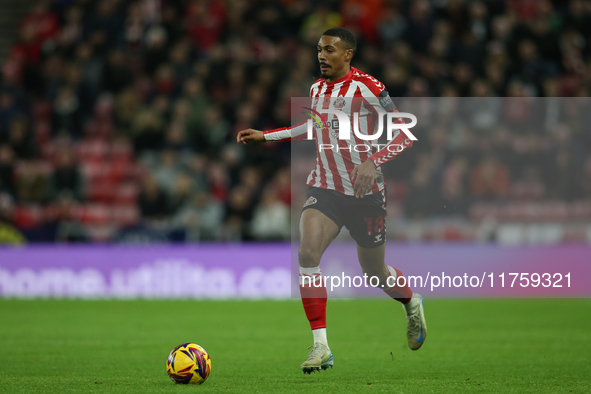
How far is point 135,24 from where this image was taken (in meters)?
15.2

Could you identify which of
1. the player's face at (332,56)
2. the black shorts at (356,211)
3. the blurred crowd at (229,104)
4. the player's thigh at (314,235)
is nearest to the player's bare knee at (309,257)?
the player's thigh at (314,235)

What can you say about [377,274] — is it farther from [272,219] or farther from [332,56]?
[272,219]

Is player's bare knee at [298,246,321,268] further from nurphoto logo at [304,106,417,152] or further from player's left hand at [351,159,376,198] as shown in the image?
nurphoto logo at [304,106,417,152]

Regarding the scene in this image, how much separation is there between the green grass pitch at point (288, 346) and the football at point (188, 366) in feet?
0.23

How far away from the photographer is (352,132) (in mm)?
5836

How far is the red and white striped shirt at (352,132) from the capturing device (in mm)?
5750

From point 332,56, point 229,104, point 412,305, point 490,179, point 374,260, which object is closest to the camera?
point 332,56

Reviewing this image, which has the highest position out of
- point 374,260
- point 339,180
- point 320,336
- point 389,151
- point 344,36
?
point 344,36

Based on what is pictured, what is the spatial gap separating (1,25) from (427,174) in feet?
36.9

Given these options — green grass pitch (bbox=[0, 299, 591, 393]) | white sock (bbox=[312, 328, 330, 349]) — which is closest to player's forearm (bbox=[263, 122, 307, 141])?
white sock (bbox=[312, 328, 330, 349])

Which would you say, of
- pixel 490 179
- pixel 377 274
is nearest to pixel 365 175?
pixel 377 274

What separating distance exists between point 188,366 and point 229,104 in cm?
904

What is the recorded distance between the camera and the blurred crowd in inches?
451

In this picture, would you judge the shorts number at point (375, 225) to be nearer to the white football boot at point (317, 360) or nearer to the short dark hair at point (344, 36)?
the white football boot at point (317, 360)
